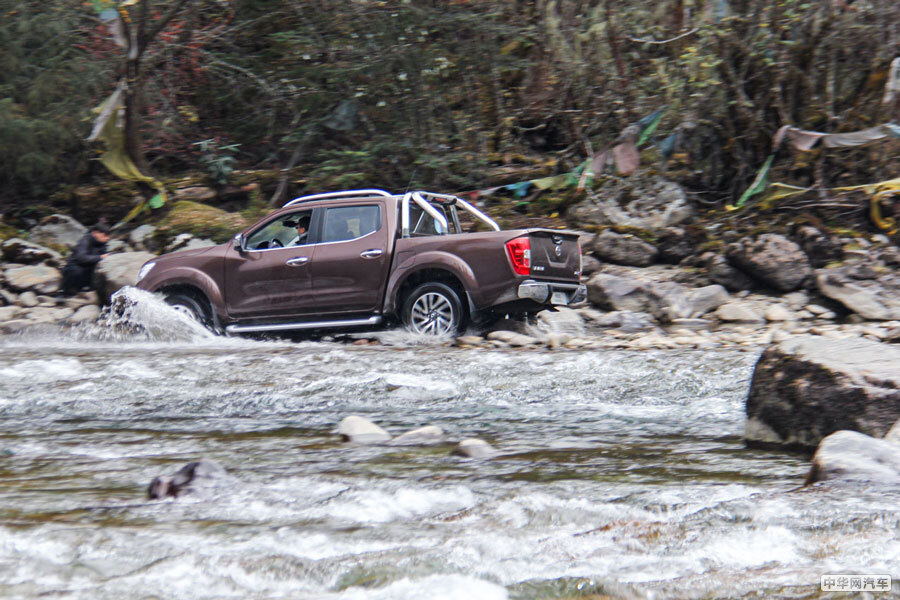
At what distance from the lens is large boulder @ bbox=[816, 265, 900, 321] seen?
1114 cm

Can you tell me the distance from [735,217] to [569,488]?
1059 cm

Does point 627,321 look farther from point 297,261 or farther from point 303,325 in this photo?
point 297,261

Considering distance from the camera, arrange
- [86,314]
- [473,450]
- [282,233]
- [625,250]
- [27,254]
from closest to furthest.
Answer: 1. [473,450]
2. [282,233]
3. [86,314]
4. [625,250]
5. [27,254]

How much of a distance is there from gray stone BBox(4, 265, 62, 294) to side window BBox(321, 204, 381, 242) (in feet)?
18.4

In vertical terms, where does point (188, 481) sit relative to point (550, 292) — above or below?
below

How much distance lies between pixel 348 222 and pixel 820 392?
593 centimetres

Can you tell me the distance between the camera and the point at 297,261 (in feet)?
33.3

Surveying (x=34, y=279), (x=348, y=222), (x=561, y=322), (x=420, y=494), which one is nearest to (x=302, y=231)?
(x=348, y=222)

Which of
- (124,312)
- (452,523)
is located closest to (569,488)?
(452,523)

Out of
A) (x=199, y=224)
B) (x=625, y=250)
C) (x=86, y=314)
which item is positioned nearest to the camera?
(x=86, y=314)

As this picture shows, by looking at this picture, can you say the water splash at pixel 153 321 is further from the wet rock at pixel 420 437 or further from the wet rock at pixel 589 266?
the wet rock at pixel 420 437

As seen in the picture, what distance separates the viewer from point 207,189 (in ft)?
53.7

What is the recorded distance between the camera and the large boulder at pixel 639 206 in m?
14.2

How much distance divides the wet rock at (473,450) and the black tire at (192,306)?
20.2 feet
